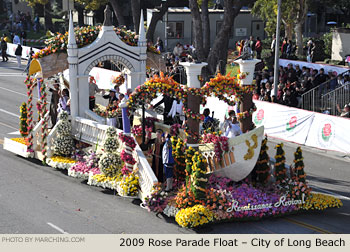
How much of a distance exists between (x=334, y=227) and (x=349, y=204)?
2.04 meters

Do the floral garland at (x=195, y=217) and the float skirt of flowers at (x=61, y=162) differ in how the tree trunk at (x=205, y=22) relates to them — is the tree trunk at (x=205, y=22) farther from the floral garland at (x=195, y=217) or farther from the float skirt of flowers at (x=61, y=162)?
the floral garland at (x=195, y=217)

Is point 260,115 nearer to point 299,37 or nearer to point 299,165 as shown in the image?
point 299,165

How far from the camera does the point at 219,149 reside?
50.6 ft

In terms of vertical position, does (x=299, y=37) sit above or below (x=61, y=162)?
above

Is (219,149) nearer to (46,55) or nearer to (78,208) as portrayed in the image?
(78,208)

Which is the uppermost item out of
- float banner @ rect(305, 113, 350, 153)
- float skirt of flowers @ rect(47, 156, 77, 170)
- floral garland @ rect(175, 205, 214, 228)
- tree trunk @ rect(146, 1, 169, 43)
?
tree trunk @ rect(146, 1, 169, 43)

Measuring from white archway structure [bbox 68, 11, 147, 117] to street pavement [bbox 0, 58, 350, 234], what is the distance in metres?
2.65

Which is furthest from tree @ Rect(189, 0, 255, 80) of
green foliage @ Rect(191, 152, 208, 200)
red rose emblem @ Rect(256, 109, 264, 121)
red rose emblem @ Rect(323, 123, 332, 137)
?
green foliage @ Rect(191, 152, 208, 200)

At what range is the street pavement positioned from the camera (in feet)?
46.9

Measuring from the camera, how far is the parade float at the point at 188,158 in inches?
584

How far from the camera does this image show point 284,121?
77.1 ft

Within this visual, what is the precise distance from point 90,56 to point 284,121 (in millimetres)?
8839

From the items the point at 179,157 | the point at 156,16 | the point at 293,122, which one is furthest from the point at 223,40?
the point at 179,157

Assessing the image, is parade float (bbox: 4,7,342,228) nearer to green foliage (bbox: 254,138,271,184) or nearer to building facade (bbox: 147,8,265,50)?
green foliage (bbox: 254,138,271,184)
